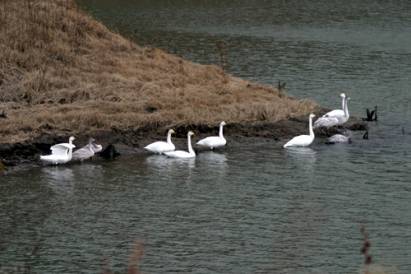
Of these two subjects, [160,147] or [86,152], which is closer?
[86,152]

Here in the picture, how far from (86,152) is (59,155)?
780mm

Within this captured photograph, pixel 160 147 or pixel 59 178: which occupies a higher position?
pixel 160 147

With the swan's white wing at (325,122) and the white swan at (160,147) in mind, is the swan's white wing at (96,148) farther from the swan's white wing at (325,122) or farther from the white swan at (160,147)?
the swan's white wing at (325,122)

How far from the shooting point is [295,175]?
25.7 m

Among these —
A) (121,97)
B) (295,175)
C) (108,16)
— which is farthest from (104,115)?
(108,16)

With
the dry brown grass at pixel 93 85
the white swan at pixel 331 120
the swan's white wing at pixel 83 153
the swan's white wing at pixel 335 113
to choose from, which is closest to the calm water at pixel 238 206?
the swan's white wing at pixel 83 153

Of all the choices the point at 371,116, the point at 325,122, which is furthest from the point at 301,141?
the point at 371,116

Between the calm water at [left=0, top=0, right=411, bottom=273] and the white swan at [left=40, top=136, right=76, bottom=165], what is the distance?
0.31 metres

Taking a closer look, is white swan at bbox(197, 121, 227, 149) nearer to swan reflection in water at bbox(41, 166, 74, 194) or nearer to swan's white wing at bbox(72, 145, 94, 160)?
swan's white wing at bbox(72, 145, 94, 160)

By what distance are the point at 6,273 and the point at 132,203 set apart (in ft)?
18.1

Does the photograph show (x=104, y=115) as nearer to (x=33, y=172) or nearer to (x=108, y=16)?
(x=33, y=172)

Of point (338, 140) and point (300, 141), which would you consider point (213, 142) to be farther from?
point (338, 140)

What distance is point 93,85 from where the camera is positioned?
105ft

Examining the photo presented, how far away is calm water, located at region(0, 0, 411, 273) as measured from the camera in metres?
18.6
